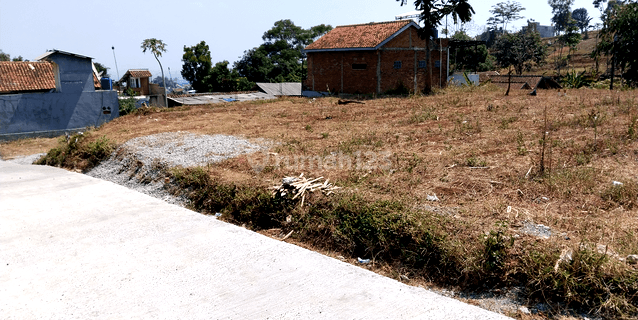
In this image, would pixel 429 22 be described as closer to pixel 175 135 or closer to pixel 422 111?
pixel 422 111

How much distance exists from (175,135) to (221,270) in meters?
8.33

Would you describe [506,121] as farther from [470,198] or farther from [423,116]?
[470,198]

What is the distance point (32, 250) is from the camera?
6.24m

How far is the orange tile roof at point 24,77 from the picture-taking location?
28344 mm

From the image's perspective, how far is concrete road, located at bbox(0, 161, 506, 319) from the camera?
178 inches

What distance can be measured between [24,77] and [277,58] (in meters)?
34.3

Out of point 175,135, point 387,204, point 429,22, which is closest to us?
point 387,204

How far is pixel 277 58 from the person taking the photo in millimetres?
59906

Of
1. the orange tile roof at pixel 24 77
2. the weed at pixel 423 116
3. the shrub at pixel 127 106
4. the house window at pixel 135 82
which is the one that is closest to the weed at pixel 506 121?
the weed at pixel 423 116

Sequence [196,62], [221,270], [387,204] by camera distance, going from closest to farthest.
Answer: [221,270]
[387,204]
[196,62]

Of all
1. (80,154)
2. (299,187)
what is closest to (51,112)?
(80,154)

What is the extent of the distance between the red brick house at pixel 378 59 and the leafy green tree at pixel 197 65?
26.1 meters

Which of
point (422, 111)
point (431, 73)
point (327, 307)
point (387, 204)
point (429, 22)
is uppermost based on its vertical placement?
point (429, 22)

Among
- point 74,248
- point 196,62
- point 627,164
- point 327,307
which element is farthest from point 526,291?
point 196,62
